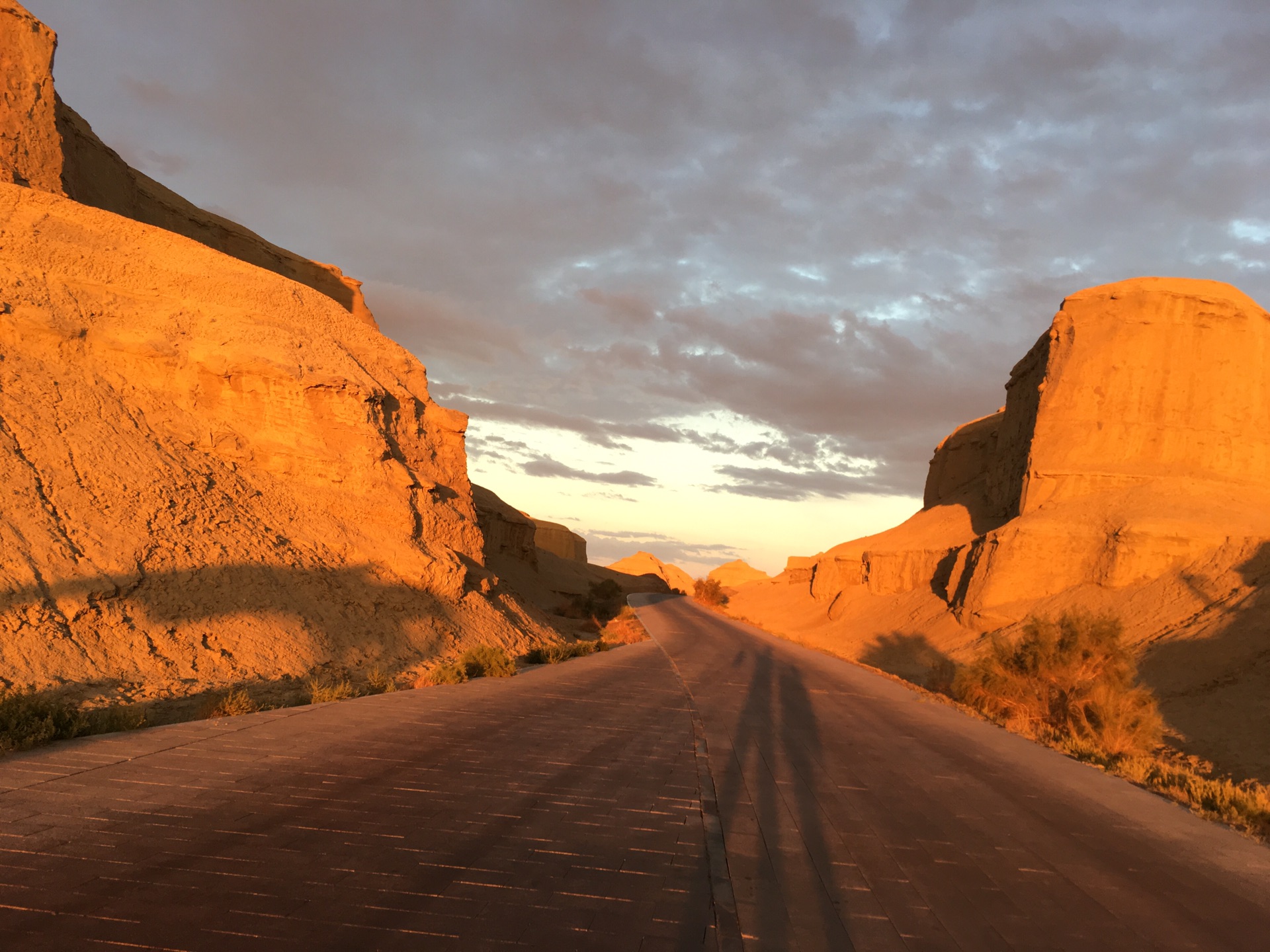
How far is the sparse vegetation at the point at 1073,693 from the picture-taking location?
43.1ft

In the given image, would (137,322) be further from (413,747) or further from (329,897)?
(329,897)

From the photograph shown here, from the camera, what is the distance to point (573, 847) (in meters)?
4.76

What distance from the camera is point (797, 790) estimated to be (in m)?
6.77

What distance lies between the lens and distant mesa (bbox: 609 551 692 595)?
134000 millimetres

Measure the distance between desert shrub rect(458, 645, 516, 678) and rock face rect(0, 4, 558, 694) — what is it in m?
1.35

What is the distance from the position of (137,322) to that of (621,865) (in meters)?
16.8

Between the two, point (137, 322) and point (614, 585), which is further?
point (614, 585)

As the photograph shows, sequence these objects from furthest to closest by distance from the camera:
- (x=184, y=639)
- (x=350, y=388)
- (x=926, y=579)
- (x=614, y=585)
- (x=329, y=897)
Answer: (x=614, y=585)
(x=926, y=579)
(x=350, y=388)
(x=184, y=639)
(x=329, y=897)

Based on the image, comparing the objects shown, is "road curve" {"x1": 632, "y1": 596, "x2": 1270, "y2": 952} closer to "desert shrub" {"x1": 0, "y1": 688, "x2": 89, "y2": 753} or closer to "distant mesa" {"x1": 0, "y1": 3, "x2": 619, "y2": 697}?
"desert shrub" {"x1": 0, "y1": 688, "x2": 89, "y2": 753}

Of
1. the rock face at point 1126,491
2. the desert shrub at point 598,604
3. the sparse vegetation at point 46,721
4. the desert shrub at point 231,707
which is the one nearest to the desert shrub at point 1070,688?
the rock face at point 1126,491

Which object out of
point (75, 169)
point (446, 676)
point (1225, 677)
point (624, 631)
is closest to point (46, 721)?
point (446, 676)

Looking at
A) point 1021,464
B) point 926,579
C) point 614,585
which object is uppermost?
point 1021,464

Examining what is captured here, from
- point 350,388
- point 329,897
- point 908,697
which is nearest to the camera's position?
point 329,897

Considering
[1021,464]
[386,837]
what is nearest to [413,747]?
[386,837]
